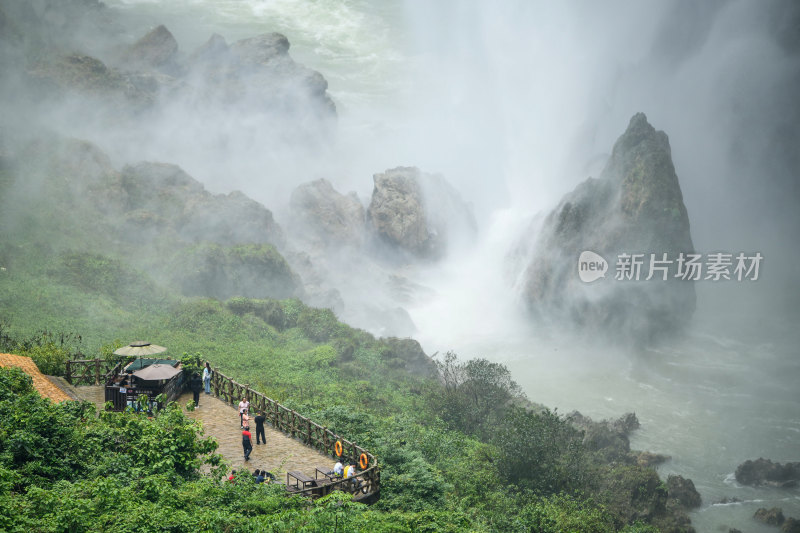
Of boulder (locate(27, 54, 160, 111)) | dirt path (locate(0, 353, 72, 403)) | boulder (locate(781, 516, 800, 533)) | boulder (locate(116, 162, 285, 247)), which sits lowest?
boulder (locate(781, 516, 800, 533))

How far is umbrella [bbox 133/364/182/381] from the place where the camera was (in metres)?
20.5

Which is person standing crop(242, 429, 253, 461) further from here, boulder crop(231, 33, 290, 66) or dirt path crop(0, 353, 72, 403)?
boulder crop(231, 33, 290, 66)

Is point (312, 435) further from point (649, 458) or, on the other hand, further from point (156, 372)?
point (649, 458)

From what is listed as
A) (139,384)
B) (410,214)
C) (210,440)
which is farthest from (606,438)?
(410,214)

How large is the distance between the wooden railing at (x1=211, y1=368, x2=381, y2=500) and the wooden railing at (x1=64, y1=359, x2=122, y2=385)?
13.7ft

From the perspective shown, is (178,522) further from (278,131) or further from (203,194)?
(278,131)

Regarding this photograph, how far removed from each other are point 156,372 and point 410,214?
2355 inches

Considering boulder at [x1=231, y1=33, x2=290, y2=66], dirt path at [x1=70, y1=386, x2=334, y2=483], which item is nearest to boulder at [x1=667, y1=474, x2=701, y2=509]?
dirt path at [x1=70, y1=386, x2=334, y2=483]

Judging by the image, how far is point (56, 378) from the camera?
23.0 m

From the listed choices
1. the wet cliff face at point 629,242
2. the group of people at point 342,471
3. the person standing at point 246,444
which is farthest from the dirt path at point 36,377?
the wet cliff face at point 629,242

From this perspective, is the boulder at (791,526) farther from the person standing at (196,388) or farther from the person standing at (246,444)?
the person standing at (196,388)

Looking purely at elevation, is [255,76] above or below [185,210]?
above

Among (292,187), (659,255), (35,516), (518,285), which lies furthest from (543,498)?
(292,187)

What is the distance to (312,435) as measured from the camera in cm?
1923
